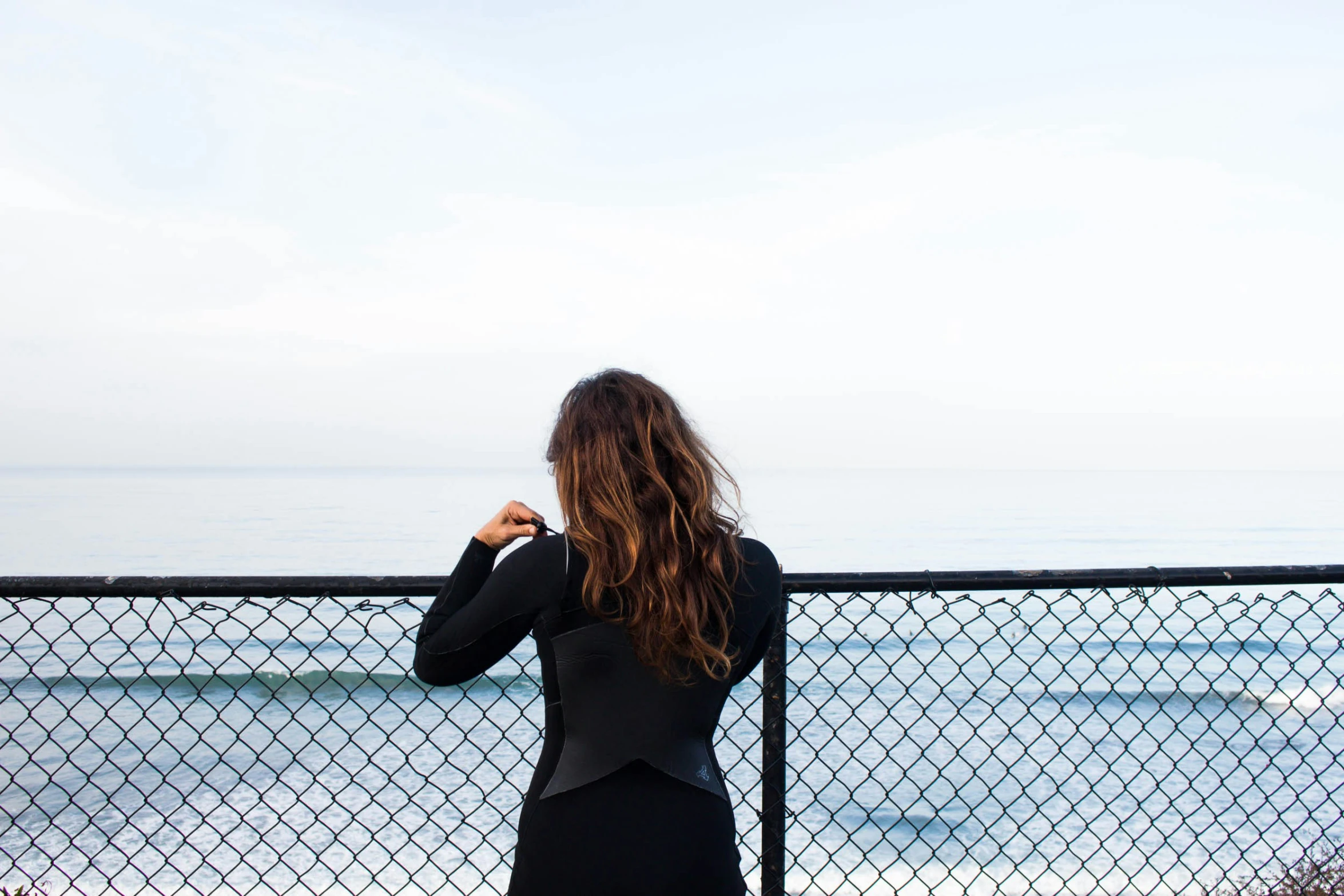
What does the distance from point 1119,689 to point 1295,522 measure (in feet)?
93.6

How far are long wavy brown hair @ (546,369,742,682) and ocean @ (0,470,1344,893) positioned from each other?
0.44 m

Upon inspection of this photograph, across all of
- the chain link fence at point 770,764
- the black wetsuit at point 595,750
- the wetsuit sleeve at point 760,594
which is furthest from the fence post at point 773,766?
the black wetsuit at point 595,750

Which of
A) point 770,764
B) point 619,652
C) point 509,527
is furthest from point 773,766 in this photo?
point 509,527

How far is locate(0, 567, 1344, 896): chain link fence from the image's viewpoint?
279cm

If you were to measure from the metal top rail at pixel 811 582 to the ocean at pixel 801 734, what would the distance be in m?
0.09

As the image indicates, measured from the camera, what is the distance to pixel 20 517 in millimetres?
32750

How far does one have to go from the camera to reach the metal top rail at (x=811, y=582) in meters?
2.07

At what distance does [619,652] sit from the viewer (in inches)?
65.4

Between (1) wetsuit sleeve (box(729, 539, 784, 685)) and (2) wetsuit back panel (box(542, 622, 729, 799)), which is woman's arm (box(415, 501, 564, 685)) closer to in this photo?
(2) wetsuit back panel (box(542, 622, 729, 799))

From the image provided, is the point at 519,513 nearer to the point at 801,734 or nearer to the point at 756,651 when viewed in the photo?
the point at 756,651

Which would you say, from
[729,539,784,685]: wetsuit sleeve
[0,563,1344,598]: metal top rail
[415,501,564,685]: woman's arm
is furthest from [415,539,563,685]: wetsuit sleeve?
[729,539,784,685]: wetsuit sleeve

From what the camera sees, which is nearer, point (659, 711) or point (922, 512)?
point (659, 711)

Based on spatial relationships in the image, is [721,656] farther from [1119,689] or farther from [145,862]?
[1119,689]

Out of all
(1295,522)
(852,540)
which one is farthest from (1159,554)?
(1295,522)
